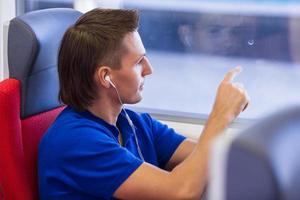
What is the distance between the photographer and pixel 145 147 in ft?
4.90

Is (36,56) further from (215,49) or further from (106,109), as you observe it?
(215,49)

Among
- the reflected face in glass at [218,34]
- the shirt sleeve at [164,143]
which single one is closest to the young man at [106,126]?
the shirt sleeve at [164,143]

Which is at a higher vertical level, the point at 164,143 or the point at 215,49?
the point at 215,49

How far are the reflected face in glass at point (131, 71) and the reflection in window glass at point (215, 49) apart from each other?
561 mm

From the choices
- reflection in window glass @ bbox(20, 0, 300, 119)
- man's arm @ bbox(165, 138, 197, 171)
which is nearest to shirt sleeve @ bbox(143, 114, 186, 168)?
man's arm @ bbox(165, 138, 197, 171)

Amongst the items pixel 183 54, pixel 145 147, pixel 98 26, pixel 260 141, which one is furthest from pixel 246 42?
pixel 260 141

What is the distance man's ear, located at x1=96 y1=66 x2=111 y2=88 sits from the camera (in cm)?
130

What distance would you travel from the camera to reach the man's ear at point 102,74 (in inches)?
51.1

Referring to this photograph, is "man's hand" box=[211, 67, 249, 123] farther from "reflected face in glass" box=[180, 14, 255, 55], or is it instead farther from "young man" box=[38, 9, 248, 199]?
"reflected face in glass" box=[180, 14, 255, 55]

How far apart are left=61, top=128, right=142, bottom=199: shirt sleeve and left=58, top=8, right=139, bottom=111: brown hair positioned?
0.11 meters

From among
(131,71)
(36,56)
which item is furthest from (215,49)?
(36,56)

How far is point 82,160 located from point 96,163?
33 mm

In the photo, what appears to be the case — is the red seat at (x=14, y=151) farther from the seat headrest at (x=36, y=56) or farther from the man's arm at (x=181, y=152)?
the man's arm at (x=181, y=152)

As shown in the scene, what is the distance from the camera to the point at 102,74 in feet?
4.27
